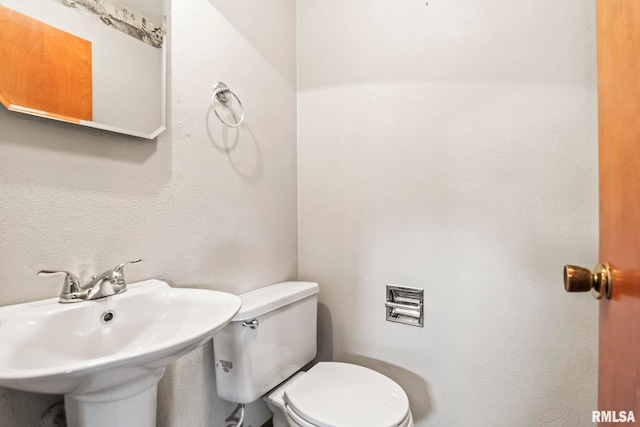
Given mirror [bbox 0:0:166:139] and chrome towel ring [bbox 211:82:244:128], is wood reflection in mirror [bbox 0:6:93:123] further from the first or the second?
chrome towel ring [bbox 211:82:244:128]

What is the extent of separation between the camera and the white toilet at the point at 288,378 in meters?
0.99

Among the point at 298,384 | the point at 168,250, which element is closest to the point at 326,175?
the point at 168,250

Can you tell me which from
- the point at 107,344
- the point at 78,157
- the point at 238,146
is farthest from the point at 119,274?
the point at 238,146

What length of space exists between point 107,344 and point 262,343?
48 centimetres

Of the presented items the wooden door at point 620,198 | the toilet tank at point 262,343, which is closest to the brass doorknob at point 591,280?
the wooden door at point 620,198

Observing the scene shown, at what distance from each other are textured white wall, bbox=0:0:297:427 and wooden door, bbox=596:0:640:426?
1.08 metres

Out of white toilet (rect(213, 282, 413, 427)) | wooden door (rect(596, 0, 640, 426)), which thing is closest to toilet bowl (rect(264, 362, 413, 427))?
white toilet (rect(213, 282, 413, 427))

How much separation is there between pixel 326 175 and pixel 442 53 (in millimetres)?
716

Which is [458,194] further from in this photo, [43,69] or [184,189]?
[43,69]

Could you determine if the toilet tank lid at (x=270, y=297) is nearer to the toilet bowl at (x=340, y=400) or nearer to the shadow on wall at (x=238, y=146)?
the toilet bowl at (x=340, y=400)

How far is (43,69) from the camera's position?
74cm

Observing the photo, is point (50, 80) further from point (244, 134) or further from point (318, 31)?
point (318, 31)

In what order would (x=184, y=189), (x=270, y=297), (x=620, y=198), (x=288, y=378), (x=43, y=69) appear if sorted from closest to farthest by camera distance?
(x=620, y=198)
(x=43, y=69)
(x=184, y=189)
(x=270, y=297)
(x=288, y=378)

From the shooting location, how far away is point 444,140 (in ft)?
4.18
